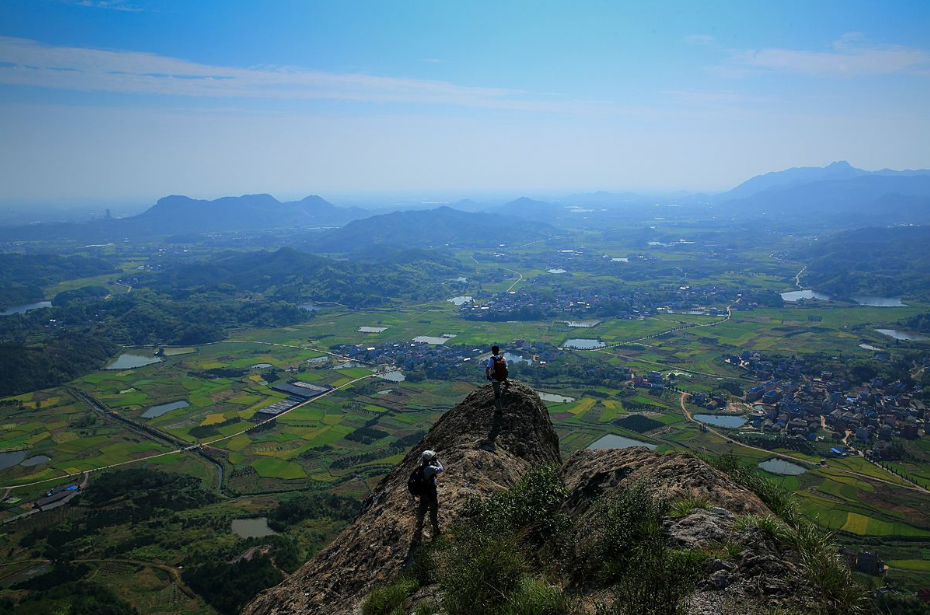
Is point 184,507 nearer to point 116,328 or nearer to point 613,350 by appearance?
point 613,350

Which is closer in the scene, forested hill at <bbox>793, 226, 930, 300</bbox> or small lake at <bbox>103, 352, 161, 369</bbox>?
small lake at <bbox>103, 352, 161, 369</bbox>

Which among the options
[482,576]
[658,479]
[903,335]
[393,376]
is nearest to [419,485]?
[482,576]

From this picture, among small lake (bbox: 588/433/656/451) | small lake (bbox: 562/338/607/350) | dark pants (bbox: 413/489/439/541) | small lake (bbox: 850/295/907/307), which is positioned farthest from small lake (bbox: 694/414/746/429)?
small lake (bbox: 850/295/907/307)

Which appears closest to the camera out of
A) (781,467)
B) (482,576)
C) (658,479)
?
(482,576)

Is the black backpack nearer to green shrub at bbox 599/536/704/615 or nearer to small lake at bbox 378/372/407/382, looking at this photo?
green shrub at bbox 599/536/704/615

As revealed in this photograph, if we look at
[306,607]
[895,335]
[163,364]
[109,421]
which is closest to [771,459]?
[306,607]

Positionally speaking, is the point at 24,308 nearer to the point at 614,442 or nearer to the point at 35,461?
the point at 35,461

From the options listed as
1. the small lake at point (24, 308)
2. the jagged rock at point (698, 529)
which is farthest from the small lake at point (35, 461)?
the small lake at point (24, 308)
